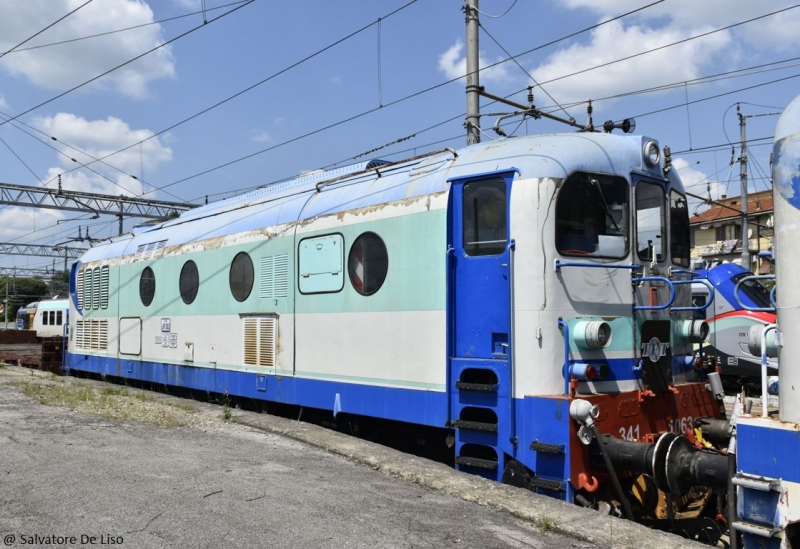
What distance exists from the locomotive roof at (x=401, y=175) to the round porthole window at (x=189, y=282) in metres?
0.45

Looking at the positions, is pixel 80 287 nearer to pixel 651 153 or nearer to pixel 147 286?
pixel 147 286

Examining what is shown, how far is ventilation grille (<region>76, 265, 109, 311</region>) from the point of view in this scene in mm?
14172

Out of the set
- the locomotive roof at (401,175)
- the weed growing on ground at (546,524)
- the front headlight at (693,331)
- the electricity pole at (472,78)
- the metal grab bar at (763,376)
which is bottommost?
the weed growing on ground at (546,524)

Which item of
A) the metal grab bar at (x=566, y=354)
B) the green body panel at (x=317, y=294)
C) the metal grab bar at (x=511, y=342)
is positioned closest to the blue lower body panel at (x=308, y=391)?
the metal grab bar at (x=511, y=342)

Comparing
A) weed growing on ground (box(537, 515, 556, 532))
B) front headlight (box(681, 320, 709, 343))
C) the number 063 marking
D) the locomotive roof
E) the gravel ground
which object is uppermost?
the locomotive roof

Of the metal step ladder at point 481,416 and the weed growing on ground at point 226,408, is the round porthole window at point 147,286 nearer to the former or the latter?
the weed growing on ground at point 226,408

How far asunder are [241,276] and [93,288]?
6.37m

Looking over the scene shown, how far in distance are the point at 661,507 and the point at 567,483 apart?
1058mm

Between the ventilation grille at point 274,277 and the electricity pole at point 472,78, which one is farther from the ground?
the electricity pole at point 472,78

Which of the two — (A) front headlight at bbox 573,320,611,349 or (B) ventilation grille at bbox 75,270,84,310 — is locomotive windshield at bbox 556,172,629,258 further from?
(B) ventilation grille at bbox 75,270,84,310

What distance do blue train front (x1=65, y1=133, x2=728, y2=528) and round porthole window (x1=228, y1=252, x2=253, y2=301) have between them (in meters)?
0.93

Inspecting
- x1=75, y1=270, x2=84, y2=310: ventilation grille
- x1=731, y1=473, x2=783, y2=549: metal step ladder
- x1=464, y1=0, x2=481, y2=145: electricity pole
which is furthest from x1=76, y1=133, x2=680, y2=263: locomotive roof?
x1=75, y1=270, x2=84, y2=310: ventilation grille

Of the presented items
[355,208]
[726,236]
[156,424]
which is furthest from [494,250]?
[726,236]

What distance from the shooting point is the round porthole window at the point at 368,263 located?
24.6 feet
